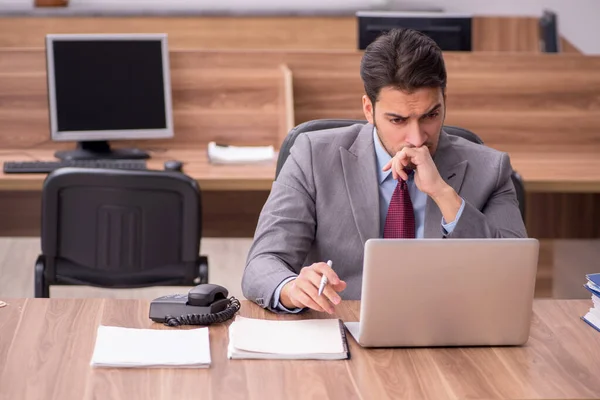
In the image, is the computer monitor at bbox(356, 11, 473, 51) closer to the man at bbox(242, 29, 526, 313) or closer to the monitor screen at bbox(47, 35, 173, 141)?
the monitor screen at bbox(47, 35, 173, 141)

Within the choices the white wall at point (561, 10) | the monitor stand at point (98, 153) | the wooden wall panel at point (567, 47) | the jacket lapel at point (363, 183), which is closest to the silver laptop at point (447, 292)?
the jacket lapel at point (363, 183)

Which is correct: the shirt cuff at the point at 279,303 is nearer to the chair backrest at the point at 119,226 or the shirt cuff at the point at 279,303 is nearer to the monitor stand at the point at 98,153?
the chair backrest at the point at 119,226

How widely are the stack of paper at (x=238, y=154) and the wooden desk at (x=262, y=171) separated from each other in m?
0.03

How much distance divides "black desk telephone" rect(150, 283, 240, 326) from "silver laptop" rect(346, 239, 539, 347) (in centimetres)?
30

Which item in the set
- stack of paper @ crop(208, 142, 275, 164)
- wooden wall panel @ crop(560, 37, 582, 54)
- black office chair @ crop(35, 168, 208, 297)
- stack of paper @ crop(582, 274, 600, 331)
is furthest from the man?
wooden wall panel @ crop(560, 37, 582, 54)

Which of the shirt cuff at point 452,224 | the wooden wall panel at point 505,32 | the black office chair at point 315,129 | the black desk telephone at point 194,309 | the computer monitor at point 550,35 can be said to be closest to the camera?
the black desk telephone at point 194,309

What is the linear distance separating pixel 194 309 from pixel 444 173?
2.19ft

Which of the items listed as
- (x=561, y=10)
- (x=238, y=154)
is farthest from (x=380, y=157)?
(x=561, y=10)

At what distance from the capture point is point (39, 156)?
11.9 ft

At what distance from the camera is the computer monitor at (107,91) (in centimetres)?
362

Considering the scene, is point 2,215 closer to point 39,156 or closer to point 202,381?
point 39,156

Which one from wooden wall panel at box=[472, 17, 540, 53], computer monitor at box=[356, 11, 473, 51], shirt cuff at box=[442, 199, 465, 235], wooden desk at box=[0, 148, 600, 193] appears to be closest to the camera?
shirt cuff at box=[442, 199, 465, 235]

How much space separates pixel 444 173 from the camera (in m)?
2.13

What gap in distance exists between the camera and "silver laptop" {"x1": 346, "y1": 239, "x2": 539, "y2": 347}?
5.23ft
